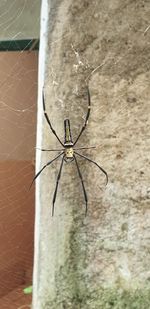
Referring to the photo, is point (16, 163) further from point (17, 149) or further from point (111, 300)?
point (111, 300)

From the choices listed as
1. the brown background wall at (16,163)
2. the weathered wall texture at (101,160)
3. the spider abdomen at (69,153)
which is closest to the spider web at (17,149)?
the brown background wall at (16,163)

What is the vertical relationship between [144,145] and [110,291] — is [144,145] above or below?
above

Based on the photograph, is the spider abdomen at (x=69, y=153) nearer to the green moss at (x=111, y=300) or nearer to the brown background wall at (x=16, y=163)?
the green moss at (x=111, y=300)

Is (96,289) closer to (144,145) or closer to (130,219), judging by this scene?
(130,219)

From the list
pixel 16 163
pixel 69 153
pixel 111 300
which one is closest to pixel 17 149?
pixel 16 163

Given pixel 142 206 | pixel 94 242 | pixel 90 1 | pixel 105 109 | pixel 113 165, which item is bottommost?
pixel 94 242

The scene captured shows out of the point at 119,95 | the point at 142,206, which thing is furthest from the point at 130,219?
the point at 119,95
